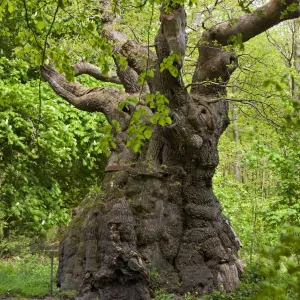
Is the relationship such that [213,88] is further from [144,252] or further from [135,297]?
[135,297]

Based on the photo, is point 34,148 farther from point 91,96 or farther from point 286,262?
point 286,262

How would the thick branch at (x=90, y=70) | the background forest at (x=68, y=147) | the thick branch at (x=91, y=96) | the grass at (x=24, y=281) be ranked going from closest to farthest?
the grass at (x=24, y=281), the background forest at (x=68, y=147), the thick branch at (x=91, y=96), the thick branch at (x=90, y=70)

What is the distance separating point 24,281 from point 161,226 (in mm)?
3476

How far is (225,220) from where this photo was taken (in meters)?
9.62

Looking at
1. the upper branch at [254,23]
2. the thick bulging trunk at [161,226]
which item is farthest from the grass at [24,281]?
the upper branch at [254,23]

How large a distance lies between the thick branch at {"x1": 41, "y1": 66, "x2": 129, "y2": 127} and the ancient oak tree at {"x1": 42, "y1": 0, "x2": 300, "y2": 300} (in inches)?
41.7

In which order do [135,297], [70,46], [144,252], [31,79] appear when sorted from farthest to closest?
[31,79]
[70,46]
[144,252]
[135,297]

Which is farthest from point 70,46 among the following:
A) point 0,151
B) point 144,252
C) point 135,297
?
point 135,297

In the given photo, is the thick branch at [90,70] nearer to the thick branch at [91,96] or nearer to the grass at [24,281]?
the thick branch at [91,96]

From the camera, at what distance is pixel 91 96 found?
1116 cm

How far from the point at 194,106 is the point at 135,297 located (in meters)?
3.40

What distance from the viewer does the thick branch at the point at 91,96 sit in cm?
1067

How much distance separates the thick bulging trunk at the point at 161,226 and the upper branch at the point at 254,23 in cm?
129

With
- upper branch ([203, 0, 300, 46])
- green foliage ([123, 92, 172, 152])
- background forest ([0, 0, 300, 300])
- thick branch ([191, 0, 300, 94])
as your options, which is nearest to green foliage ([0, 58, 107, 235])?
background forest ([0, 0, 300, 300])
